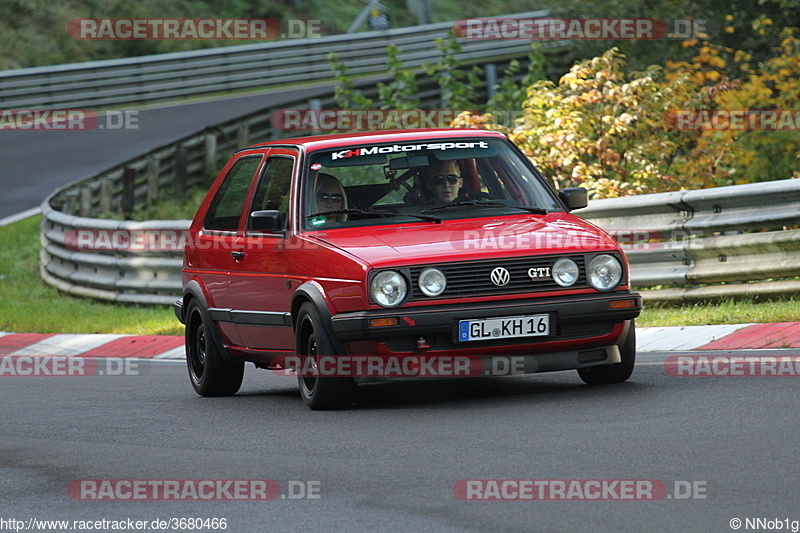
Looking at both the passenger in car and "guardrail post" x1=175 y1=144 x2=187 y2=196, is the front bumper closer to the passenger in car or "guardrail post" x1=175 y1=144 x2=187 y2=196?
the passenger in car

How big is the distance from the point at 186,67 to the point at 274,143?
27764 mm

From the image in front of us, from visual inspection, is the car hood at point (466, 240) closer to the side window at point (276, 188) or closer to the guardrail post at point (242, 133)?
the side window at point (276, 188)

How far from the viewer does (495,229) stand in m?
8.55

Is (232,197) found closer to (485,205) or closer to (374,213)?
(374,213)

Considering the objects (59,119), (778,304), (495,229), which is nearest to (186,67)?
(59,119)

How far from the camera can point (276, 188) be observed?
31.6 feet

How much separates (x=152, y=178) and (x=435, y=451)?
17.7 metres

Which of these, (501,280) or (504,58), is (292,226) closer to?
(501,280)

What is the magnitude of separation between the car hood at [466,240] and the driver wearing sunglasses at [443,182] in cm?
40

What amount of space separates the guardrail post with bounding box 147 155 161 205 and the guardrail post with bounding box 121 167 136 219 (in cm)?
122

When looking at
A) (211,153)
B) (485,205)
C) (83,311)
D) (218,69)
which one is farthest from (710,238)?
(218,69)

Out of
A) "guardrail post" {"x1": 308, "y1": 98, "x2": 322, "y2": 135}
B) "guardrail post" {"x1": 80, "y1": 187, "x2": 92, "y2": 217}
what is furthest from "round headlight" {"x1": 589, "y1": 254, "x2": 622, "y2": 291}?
"guardrail post" {"x1": 308, "y1": 98, "x2": 322, "y2": 135}

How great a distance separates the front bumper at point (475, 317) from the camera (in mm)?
8062

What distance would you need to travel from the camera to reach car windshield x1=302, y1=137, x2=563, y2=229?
29.7ft
